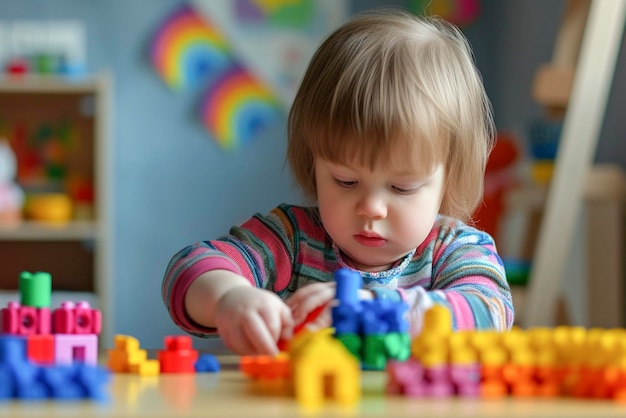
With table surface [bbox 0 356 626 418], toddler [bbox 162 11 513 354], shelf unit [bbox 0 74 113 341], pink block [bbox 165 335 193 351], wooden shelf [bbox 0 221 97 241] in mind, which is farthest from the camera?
shelf unit [bbox 0 74 113 341]

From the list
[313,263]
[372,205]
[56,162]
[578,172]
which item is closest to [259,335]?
[372,205]

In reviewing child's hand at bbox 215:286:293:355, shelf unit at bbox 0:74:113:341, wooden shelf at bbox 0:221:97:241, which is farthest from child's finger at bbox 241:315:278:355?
shelf unit at bbox 0:74:113:341

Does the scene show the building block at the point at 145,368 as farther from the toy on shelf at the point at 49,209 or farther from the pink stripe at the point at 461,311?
the toy on shelf at the point at 49,209

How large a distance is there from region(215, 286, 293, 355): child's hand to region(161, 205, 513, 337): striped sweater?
Result: 0.12 m

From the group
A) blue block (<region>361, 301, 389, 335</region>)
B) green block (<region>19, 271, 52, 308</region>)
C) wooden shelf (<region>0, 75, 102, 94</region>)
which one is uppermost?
wooden shelf (<region>0, 75, 102, 94</region>)

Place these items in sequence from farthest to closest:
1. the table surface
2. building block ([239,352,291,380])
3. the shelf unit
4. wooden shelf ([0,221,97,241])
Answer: the shelf unit
wooden shelf ([0,221,97,241])
building block ([239,352,291,380])
the table surface

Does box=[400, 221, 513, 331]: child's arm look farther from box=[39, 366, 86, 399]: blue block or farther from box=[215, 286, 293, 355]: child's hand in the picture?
box=[39, 366, 86, 399]: blue block

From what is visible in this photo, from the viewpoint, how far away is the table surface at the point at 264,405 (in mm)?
398

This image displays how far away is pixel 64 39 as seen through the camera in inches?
145

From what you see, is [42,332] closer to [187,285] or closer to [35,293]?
[35,293]

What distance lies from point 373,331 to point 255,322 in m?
0.09

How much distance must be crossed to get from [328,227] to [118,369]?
308 mm

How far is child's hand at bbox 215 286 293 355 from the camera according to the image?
63 cm

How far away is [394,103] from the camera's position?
2.70ft
